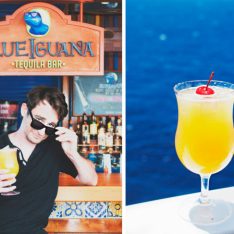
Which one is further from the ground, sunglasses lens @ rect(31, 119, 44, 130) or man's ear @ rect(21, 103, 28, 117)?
man's ear @ rect(21, 103, 28, 117)

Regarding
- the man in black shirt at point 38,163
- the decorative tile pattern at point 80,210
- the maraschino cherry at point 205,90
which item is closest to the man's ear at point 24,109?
the man in black shirt at point 38,163

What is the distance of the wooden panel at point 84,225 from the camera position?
1.50 m

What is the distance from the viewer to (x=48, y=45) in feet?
4.77

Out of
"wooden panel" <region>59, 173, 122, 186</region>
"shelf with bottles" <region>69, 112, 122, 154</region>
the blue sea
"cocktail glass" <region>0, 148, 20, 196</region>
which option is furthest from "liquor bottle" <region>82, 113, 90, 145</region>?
the blue sea

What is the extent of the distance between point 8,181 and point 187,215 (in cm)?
58

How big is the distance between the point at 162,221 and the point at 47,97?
0.54 meters

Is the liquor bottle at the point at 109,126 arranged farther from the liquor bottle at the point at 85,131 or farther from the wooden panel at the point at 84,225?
the wooden panel at the point at 84,225

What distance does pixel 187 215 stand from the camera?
1.36 m

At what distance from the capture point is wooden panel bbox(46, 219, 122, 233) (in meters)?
1.50

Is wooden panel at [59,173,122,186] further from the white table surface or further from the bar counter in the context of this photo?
the white table surface

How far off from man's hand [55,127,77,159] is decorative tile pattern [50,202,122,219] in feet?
0.56

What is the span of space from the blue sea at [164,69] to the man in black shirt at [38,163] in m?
0.37

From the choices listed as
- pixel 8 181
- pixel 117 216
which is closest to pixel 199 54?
pixel 117 216

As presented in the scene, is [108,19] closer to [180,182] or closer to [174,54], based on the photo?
[174,54]
